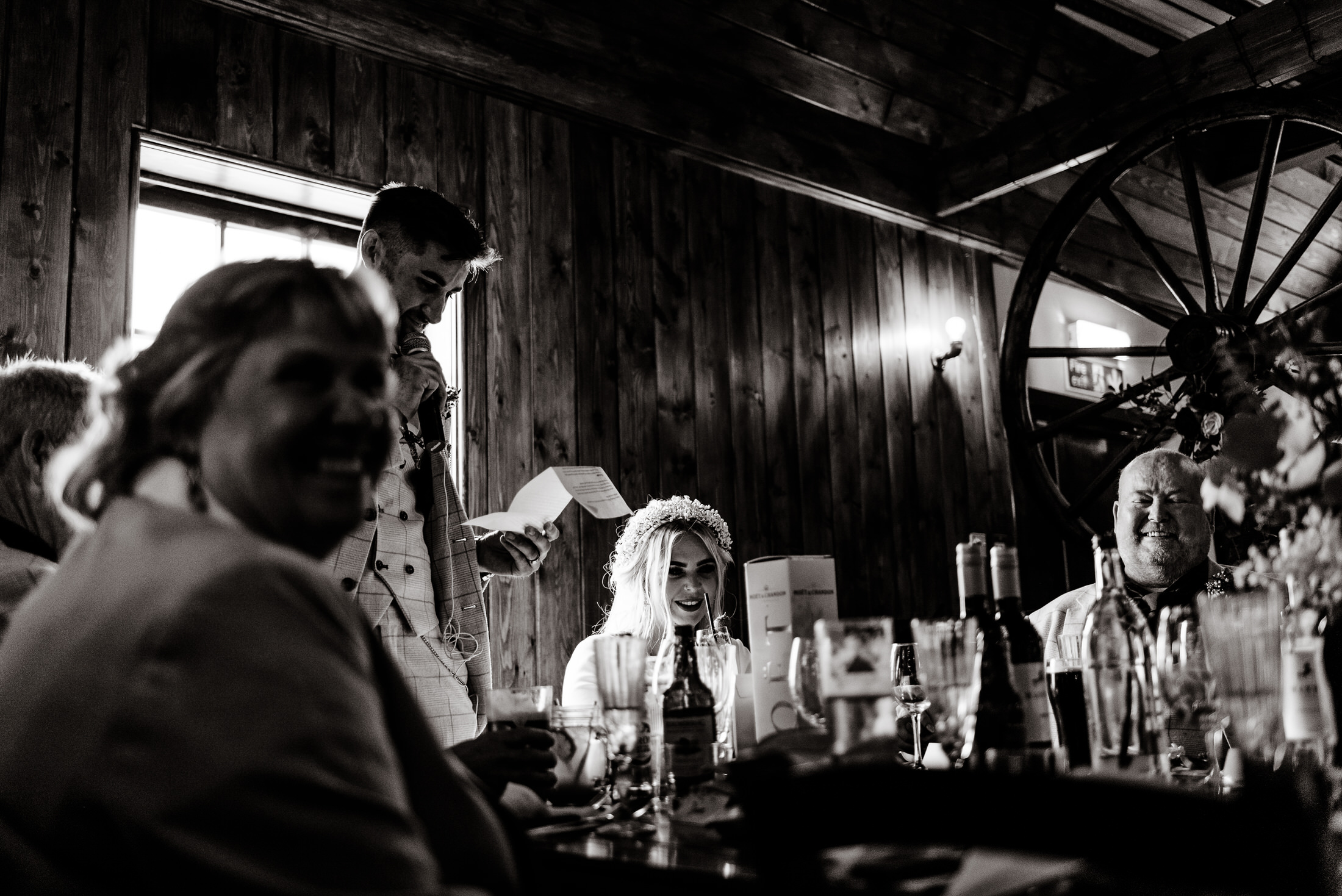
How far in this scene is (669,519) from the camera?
3.02m

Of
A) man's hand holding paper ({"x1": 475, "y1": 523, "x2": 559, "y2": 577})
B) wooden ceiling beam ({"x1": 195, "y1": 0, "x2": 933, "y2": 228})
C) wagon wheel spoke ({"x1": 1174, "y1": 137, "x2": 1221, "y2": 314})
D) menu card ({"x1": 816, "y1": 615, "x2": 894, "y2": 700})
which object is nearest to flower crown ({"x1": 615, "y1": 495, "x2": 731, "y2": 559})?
man's hand holding paper ({"x1": 475, "y1": 523, "x2": 559, "y2": 577})

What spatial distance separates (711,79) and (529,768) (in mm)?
3433

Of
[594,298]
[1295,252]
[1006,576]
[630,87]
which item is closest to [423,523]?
[1006,576]

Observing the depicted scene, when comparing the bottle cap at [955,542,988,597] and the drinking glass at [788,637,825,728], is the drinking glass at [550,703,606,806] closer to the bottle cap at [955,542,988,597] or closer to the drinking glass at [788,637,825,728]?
the drinking glass at [788,637,825,728]

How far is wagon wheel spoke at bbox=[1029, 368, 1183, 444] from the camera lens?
344cm

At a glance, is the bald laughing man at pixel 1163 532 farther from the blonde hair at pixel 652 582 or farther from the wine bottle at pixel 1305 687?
the wine bottle at pixel 1305 687

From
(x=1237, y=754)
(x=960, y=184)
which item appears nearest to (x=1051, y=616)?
(x=1237, y=754)

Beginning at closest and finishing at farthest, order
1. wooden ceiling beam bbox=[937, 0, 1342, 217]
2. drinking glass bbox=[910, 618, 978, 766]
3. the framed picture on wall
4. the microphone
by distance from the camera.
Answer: drinking glass bbox=[910, 618, 978, 766], the microphone, wooden ceiling beam bbox=[937, 0, 1342, 217], the framed picture on wall

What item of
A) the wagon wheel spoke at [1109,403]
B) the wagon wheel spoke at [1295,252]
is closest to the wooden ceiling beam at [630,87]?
the wagon wheel spoke at [1109,403]

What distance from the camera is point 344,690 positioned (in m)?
0.71

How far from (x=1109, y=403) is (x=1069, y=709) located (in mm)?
2506

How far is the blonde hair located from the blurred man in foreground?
1594 mm

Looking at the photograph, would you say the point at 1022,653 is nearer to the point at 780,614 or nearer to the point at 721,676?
the point at 780,614

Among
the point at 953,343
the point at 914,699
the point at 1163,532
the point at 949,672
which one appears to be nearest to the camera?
the point at 949,672
